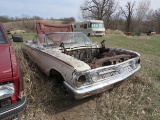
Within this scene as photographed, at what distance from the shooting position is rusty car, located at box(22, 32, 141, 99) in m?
2.45

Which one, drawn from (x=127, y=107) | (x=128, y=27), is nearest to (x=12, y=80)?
(x=127, y=107)

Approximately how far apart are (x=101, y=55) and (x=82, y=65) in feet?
5.62

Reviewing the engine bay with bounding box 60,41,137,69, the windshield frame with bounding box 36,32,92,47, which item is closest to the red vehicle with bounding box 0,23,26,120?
the engine bay with bounding box 60,41,137,69

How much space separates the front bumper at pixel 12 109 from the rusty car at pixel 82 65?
31.9 inches

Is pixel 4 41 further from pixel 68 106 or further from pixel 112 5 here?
pixel 112 5

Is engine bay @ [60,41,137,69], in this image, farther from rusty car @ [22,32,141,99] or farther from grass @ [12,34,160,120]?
grass @ [12,34,160,120]

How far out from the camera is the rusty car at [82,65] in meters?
2.45

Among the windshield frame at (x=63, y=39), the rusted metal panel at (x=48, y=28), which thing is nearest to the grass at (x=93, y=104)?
the windshield frame at (x=63, y=39)

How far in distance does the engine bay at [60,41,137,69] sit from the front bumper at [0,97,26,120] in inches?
53.5

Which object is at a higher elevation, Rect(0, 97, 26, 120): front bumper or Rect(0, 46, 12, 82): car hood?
Rect(0, 46, 12, 82): car hood

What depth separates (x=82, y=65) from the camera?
2.51 metres

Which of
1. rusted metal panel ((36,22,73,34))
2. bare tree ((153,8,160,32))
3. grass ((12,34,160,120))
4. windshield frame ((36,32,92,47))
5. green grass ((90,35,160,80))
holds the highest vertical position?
bare tree ((153,8,160,32))

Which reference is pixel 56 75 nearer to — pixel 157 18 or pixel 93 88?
pixel 93 88

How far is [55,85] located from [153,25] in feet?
173
